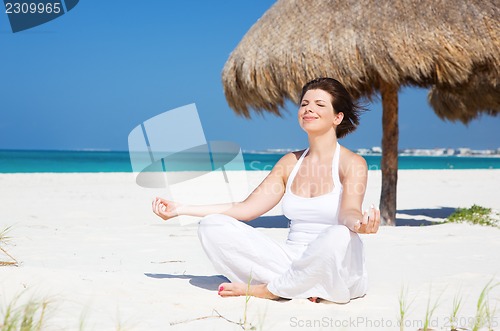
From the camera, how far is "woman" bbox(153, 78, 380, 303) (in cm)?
254

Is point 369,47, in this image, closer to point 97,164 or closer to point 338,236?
point 338,236

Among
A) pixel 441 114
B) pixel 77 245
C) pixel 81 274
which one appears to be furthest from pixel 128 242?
pixel 441 114

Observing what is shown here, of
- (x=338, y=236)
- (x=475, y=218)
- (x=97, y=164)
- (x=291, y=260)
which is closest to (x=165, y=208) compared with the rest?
(x=291, y=260)

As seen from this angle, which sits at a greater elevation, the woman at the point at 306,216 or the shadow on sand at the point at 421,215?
the woman at the point at 306,216

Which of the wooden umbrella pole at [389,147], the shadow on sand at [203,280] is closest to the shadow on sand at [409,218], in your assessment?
the wooden umbrella pole at [389,147]

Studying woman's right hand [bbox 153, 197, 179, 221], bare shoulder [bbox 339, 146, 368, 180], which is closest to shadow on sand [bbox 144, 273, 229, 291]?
woman's right hand [bbox 153, 197, 179, 221]

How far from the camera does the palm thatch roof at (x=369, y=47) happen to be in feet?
17.7

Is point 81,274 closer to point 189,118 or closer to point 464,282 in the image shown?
point 189,118

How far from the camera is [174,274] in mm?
3451

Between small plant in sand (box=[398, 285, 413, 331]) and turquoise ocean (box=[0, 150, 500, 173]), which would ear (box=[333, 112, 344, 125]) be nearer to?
small plant in sand (box=[398, 285, 413, 331])

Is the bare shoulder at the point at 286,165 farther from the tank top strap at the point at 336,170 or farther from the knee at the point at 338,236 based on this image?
the knee at the point at 338,236

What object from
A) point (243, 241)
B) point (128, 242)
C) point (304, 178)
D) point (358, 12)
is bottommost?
point (128, 242)

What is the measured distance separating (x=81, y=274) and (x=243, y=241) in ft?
2.99

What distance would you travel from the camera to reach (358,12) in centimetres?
578
